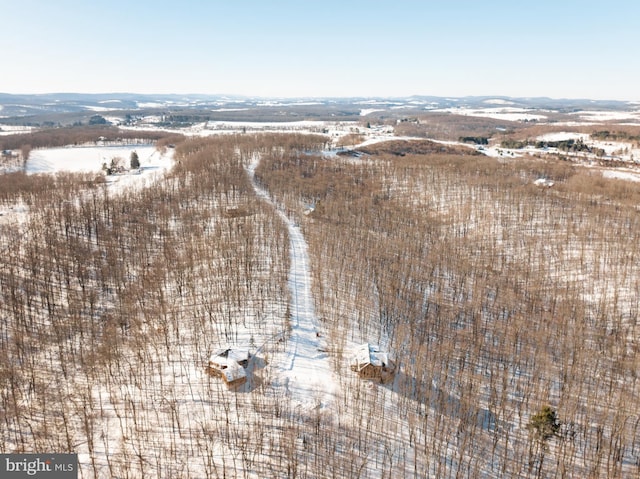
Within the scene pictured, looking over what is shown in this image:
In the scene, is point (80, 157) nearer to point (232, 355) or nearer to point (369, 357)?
point (232, 355)

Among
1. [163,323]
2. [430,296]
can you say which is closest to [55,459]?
[163,323]

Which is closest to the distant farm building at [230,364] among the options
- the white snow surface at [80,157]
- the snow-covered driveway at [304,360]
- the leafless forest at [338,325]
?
the leafless forest at [338,325]

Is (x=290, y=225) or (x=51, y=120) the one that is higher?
(x=51, y=120)

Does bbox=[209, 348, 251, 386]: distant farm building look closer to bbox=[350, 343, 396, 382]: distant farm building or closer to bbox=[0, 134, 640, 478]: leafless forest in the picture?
bbox=[0, 134, 640, 478]: leafless forest

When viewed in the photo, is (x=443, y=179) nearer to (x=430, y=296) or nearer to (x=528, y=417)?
(x=430, y=296)

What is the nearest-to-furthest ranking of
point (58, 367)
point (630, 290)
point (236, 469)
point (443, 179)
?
point (236, 469) < point (58, 367) < point (630, 290) < point (443, 179)

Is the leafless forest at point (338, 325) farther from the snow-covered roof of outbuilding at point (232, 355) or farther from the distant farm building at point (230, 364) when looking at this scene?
the snow-covered roof of outbuilding at point (232, 355)
